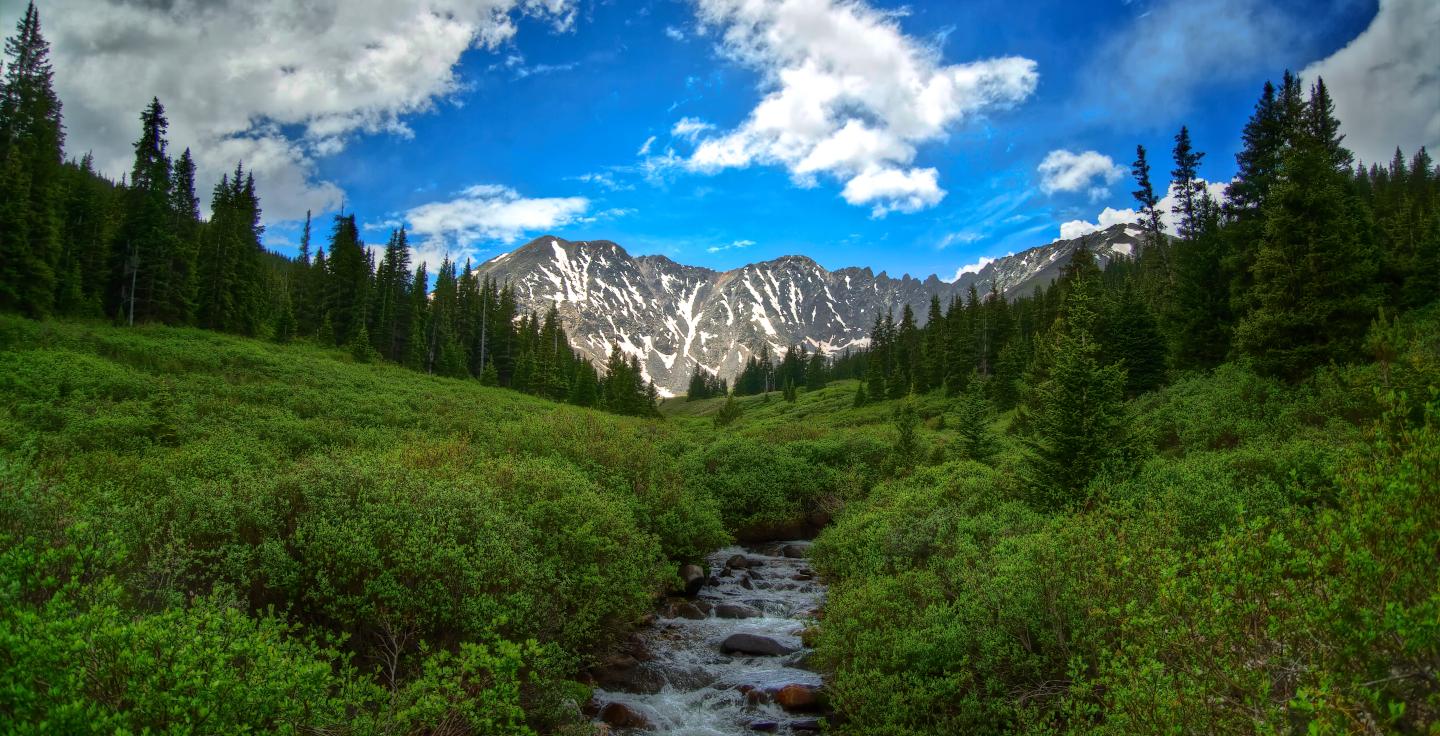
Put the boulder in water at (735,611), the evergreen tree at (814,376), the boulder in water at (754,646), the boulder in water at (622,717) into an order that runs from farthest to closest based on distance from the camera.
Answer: the evergreen tree at (814,376) → the boulder in water at (735,611) → the boulder in water at (754,646) → the boulder in water at (622,717)

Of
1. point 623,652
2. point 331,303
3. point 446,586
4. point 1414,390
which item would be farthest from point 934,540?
point 331,303

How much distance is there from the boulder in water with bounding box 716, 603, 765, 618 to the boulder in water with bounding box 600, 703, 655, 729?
710 cm

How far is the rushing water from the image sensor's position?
45.8 ft

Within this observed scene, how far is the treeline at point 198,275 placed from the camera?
156 feet

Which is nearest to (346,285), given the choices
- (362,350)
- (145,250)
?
(362,350)

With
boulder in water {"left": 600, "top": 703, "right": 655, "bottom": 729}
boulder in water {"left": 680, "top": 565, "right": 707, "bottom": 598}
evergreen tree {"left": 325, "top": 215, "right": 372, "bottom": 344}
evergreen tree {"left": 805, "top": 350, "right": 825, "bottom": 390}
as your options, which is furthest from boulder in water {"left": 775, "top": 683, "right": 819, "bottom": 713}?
evergreen tree {"left": 805, "top": 350, "right": 825, "bottom": 390}

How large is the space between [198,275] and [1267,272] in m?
80.0

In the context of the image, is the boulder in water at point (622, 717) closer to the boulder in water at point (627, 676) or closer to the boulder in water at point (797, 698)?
the boulder in water at point (627, 676)

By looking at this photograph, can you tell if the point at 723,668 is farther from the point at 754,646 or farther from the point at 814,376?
the point at 814,376

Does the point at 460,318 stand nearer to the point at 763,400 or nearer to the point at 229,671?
the point at 763,400

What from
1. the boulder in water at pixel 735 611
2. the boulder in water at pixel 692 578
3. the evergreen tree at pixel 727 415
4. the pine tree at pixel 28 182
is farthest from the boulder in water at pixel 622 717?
the evergreen tree at pixel 727 415

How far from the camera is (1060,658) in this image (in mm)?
11602

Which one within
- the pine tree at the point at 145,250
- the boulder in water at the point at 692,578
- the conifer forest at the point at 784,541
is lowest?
the boulder in water at the point at 692,578

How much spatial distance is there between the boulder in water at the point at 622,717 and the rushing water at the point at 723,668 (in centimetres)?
13
